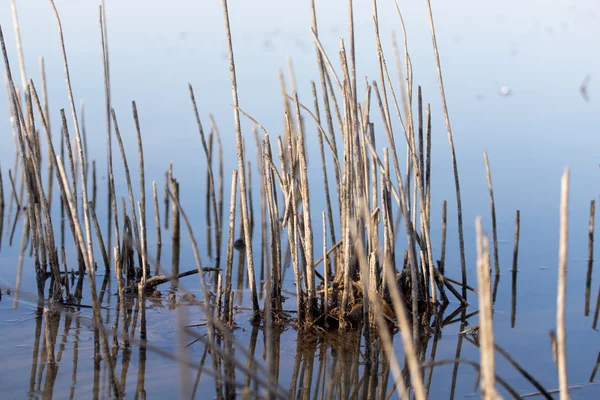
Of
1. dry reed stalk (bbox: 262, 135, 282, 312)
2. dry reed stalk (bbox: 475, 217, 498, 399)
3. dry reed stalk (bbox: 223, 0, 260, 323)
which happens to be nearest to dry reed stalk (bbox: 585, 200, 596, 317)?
dry reed stalk (bbox: 262, 135, 282, 312)

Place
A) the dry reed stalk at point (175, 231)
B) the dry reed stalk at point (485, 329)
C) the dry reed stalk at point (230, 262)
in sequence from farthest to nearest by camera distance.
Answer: the dry reed stalk at point (175, 231), the dry reed stalk at point (230, 262), the dry reed stalk at point (485, 329)

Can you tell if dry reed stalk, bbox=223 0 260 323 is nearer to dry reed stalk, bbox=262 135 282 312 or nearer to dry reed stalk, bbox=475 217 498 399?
dry reed stalk, bbox=262 135 282 312

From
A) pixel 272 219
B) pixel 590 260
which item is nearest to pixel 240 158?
pixel 272 219

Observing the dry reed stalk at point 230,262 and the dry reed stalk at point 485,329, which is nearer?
the dry reed stalk at point 485,329

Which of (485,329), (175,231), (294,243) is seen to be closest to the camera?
(485,329)

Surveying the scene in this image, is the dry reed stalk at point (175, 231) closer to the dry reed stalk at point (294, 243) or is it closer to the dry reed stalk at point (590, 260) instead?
the dry reed stalk at point (294, 243)

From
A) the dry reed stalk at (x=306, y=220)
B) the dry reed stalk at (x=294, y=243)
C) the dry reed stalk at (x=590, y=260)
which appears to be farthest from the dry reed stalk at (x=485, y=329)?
the dry reed stalk at (x=590, y=260)

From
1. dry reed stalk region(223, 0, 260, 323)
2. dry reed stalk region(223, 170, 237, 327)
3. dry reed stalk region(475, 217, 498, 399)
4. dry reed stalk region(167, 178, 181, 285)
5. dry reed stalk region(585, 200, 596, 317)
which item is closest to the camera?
dry reed stalk region(475, 217, 498, 399)

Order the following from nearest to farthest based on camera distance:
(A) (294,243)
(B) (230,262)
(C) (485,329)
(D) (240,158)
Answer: (C) (485,329) < (D) (240,158) < (B) (230,262) < (A) (294,243)

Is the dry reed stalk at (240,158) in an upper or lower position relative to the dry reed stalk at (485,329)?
upper

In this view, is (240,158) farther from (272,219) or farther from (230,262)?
(230,262)

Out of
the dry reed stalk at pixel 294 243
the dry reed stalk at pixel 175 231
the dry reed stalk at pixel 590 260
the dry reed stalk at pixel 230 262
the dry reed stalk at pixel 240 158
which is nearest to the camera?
the dry reed stalk at pixel 240 158

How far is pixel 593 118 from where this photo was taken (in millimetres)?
10258

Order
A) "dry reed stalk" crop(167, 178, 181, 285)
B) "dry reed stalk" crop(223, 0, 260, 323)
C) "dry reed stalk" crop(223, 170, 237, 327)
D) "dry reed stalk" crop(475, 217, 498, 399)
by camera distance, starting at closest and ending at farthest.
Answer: "dry reed stalk" crop(475, 217, 498, 399), "dry reed stalk" crop(223, 0, 260, 323), "dry reed stalk" crop(223, 170, 237, 327), "dry reed stalk" crop(167, 178, 181, 285)
